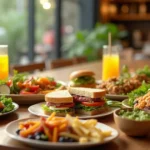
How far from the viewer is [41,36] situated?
21.6 feet

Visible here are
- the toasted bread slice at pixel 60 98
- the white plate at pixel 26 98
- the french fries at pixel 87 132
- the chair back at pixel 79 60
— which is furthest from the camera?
the chair back at pixel 79 60

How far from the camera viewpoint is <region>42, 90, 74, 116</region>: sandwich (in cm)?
171

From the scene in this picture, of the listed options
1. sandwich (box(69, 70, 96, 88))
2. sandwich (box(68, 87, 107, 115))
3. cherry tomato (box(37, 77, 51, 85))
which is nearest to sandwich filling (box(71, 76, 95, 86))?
sandwich (box(69, 70, 96, 88))

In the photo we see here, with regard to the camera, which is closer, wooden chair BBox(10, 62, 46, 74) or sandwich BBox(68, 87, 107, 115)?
sandwich BBox(68, 87, 107, 115)

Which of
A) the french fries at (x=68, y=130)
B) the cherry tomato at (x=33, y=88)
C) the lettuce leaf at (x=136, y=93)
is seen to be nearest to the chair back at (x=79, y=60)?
the cherry tomato at (x=33, y=88)

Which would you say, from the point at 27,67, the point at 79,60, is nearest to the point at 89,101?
the point at 27,67

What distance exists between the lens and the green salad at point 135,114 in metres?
1.49

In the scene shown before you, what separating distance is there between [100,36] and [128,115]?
548cm

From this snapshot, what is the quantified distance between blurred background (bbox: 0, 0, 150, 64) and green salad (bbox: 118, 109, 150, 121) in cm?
324

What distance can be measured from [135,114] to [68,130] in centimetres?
29

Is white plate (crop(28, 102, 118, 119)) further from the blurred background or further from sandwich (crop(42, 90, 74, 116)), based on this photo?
the blurred background

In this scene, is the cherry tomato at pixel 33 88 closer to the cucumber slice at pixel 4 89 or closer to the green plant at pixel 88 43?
the cucumber slice at pixel 4 89

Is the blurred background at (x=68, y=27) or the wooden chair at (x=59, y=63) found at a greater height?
the blurred background at (x=68, y=27)

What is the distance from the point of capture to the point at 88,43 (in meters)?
6.93
